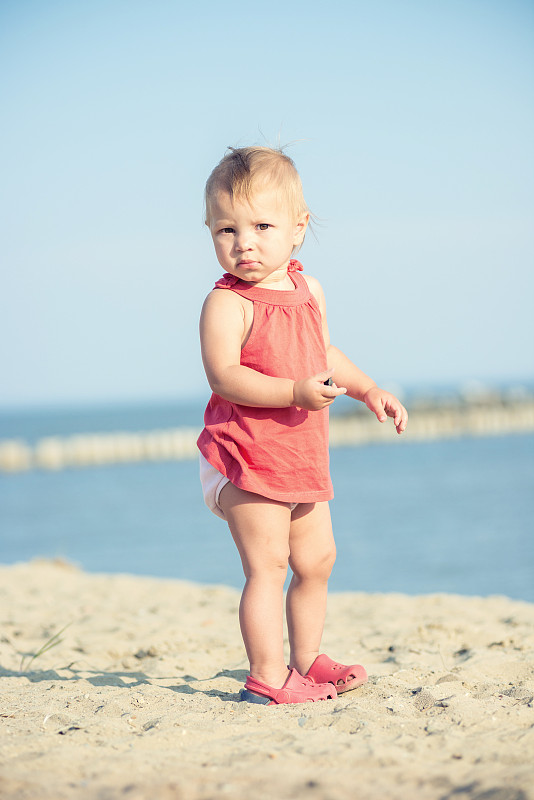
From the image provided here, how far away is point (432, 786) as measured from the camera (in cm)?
165

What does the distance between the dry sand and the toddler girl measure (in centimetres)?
27

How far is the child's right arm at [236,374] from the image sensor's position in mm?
2400

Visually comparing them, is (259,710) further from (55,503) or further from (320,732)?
(55,503)

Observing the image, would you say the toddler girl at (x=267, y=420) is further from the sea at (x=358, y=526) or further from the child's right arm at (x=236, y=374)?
the sea at (x=358, y=526)

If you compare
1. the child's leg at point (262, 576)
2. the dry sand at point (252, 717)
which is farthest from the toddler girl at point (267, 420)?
the dry sand at point (252, 717)

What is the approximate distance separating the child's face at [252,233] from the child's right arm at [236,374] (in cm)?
11

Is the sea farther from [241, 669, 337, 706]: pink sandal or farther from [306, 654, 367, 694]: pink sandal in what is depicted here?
[241, 669, 337, 706]: pink sandal

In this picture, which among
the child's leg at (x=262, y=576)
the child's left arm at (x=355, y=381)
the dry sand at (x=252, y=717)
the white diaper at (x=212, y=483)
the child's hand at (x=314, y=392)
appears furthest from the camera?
the child's left arm at (x=355, y=381)

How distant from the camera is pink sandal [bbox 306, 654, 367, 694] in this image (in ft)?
8.54

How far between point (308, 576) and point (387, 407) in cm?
65

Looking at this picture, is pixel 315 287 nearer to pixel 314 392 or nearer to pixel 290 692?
pixel 314 392

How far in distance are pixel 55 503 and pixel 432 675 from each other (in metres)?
15.4

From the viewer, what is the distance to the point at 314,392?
2375 millimetres

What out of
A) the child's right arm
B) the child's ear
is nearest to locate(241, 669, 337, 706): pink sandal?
the child's right arm
